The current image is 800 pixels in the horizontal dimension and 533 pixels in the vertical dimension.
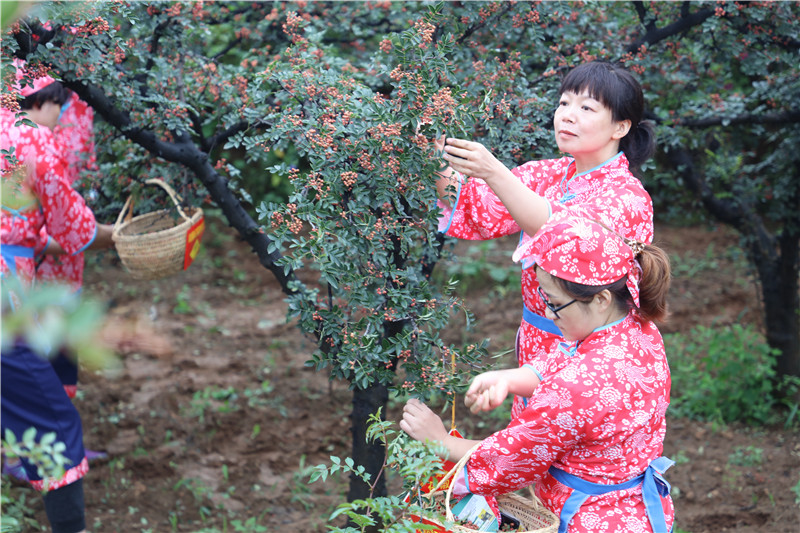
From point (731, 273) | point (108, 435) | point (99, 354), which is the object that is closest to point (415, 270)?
point (99, 354)

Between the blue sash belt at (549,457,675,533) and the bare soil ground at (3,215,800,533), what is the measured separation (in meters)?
1.25

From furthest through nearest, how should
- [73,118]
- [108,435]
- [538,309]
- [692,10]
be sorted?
[108,435] < [73,118] < [692,10] < [538,309]

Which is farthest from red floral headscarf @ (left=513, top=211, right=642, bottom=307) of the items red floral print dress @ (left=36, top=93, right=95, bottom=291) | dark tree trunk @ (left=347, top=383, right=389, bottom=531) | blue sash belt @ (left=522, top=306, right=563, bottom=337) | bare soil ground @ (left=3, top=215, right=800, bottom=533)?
red floral print dress @ (left=36, top=93, right=95, bottom=291)

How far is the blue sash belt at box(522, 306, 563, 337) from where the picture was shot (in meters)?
2.16

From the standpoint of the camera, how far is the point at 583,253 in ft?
5.60

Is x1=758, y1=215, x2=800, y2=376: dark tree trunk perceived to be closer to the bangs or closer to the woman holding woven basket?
the bangs

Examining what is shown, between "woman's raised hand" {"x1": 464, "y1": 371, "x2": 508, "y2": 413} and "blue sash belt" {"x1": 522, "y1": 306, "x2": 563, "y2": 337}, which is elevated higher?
"woman's raised hand" {"x1": 464, "y1": 371, "x2": 508, "y2": 413}

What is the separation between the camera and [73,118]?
10.5 ft

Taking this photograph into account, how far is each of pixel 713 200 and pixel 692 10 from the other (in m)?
1.46

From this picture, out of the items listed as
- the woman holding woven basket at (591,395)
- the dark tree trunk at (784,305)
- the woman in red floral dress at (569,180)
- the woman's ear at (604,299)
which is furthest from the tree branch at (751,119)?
the woman's ear at (604,299)

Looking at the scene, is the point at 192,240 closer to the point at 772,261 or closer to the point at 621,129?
the point at 621,129

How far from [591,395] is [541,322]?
0.50m

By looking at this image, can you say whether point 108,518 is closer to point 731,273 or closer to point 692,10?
point 692,10

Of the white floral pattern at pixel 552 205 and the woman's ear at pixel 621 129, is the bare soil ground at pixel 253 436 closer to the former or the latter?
the white floral pattern at pixel 552 205
